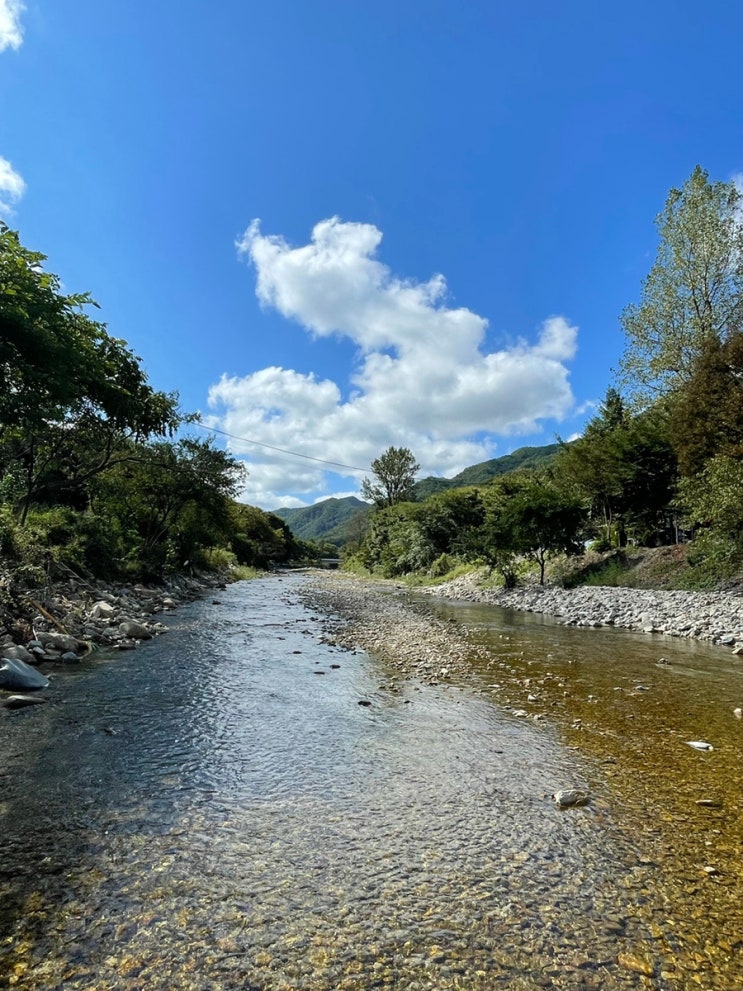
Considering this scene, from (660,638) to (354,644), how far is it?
8.93m

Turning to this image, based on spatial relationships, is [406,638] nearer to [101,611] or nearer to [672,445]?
[101,611]

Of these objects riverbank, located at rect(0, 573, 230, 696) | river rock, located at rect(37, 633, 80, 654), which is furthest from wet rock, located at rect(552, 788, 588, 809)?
river rock, located at rect(37, 633, 80, 654)

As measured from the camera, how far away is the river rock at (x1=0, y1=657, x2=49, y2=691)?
320 inches

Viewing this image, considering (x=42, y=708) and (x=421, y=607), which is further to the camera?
(x=421, y=607)

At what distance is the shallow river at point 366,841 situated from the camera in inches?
118

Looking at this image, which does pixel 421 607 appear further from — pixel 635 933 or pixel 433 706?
pixel 635 933

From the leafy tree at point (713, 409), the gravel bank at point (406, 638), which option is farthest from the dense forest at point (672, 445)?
the gravel bank at point (406, 638)

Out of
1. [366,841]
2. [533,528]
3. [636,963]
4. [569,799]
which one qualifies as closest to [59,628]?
[366,841]

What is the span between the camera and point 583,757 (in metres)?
6.14

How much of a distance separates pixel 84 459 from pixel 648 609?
23327 millimetres

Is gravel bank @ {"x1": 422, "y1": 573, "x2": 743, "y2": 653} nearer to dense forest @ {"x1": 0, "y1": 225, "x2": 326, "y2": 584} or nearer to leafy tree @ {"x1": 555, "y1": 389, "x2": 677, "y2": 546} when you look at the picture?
leafy tree @ {"x1": 555, "y1": 389, "x2": 677, "y2": 546}

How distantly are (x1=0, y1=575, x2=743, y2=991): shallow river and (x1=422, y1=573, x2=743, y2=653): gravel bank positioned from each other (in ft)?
23.8

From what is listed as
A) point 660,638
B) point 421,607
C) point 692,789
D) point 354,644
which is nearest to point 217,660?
point 354,644

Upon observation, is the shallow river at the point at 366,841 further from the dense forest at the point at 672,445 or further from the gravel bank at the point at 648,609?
the dense forest at the point at 672,445
